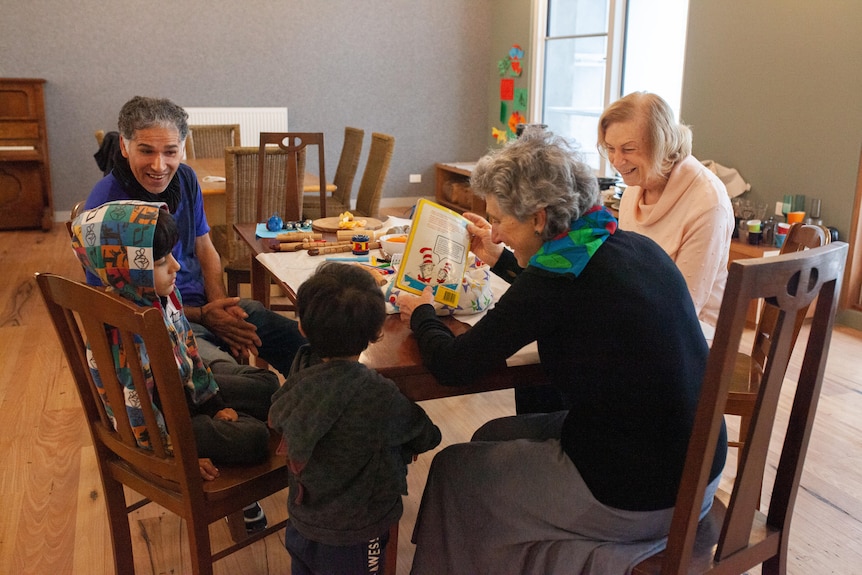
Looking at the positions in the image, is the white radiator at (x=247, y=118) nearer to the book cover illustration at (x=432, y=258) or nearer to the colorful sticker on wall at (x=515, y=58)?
the colorful sticker on wall at (x=515, y=58)

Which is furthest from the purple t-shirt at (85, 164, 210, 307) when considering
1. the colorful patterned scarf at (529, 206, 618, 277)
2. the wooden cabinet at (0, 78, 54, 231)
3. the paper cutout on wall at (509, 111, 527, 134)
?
the paper cutout on wall at (509, 111, 527, 134)

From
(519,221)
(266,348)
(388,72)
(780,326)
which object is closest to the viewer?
(780,326)

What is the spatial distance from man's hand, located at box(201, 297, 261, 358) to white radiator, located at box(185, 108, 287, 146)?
464cm

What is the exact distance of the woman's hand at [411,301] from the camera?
1.63 m

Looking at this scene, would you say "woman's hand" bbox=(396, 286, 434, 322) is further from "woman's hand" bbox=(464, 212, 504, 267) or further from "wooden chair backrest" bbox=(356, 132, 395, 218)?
"wooden chair backrest" bbox=(356, 132, 395, 218)

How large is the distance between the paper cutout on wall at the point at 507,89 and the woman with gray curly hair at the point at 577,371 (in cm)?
585

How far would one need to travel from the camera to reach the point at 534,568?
1432 millimetres

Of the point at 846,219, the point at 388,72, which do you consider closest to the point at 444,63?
the point at 388,72

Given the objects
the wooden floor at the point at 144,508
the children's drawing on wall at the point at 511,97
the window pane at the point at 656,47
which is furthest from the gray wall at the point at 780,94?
the children's drawing on wall at the point at 511,97

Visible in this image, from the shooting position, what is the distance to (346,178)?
4.84 m

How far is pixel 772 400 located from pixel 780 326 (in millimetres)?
128

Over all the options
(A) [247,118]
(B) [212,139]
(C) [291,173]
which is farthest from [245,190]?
(A) [247,118]

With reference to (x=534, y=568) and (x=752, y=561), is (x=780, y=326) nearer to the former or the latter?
(x=752, y=561)

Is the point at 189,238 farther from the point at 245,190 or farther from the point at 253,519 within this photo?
the point at 245,190
